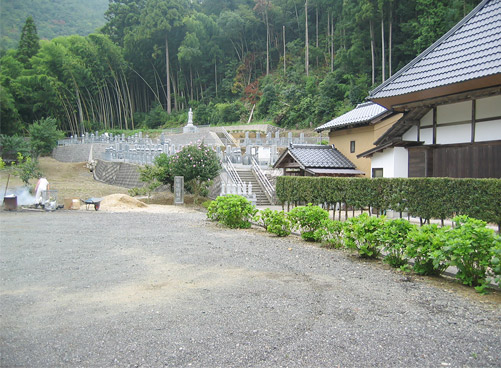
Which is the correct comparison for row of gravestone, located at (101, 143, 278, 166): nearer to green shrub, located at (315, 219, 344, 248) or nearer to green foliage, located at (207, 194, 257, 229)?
green foliage, located at (207, 194, 257, 229)

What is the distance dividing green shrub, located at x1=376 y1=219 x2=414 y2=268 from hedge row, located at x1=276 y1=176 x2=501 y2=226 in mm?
3018

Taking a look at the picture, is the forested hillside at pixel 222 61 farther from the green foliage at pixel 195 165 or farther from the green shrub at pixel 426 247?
the green shrub at pixel 426 247

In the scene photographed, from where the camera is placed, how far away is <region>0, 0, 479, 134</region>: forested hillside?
4209 cm

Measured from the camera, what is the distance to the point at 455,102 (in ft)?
35.0

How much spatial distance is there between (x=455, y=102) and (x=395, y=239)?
627 centimetres

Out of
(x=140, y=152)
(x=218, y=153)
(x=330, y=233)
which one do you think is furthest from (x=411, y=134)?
(x=140, y=152)

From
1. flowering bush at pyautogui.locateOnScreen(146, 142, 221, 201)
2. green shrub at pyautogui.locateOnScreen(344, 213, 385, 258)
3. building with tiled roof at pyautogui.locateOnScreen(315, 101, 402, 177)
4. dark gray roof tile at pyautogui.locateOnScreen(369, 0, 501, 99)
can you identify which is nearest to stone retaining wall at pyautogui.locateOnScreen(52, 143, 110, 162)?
flowering bush at pyautogui.locateOnScreen(146, 142, 221, 201)

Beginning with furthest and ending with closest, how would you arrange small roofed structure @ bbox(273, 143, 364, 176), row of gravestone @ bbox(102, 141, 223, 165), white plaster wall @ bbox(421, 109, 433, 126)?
row of gravestone @ bbox(102, 141, 223, 165) < small roofed structure @ bbox(273, 143, 364, 176) < white plaster wall @ bbox(421, 109, 433, 126)

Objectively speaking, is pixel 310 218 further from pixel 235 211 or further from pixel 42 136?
pixel 42 136

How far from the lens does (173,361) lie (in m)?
3.14

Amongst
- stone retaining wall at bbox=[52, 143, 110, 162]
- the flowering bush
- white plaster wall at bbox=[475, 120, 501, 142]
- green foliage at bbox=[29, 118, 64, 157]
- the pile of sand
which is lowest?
the pile of sand

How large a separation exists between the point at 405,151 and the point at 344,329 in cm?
1040

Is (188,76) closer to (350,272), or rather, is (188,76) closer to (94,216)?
(94,216)

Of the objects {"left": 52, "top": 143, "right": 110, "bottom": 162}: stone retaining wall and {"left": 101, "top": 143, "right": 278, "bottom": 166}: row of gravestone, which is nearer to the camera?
{"left": 101, "top": 143, "right": 278, "bottom": 166}: row of gravestone
